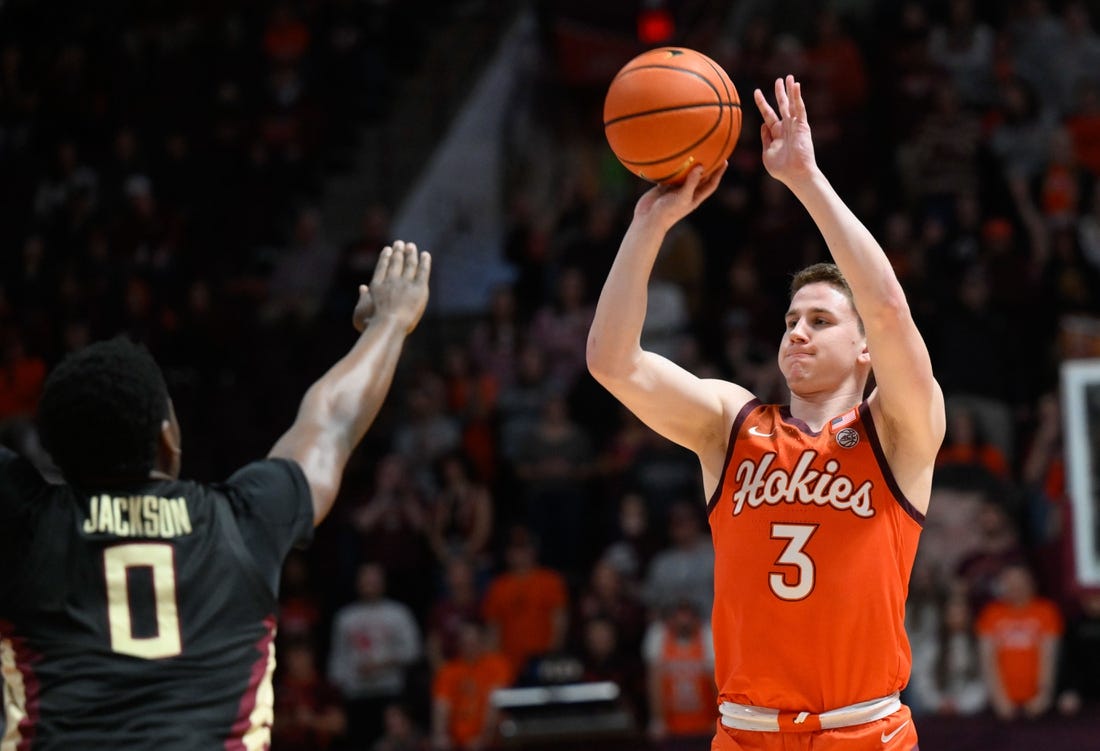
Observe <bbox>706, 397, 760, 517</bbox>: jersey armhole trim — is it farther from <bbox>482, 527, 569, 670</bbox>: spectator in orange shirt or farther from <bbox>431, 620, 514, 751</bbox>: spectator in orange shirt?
<bbox>482, 527, 569, 670</bbox>: spectator in orange shirt

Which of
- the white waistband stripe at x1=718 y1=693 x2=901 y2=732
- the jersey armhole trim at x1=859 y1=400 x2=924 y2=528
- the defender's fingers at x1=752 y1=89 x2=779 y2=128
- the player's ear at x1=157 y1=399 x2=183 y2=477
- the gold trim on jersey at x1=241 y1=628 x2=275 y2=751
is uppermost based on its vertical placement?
the defender's fingers at x1=752 y1=89 x2=779 y2=128

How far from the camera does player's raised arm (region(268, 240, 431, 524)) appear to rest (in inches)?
147

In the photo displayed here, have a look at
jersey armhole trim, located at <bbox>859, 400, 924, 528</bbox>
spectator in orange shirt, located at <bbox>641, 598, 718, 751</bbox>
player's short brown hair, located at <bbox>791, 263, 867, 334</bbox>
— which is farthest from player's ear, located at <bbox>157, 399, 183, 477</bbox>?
spectator in orange shirt, located at <bbox>641, 598, 718, 751</bbox>

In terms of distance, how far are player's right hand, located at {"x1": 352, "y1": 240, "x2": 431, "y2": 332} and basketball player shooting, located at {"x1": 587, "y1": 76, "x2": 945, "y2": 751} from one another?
0.59 meters

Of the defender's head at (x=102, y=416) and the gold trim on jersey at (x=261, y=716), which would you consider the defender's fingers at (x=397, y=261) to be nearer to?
the defender's head at (x=102, y=416)

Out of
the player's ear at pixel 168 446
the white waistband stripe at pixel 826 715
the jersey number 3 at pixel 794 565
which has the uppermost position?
the player's ear at pixel 168 446

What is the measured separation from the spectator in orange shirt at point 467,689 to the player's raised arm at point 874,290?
659 centimetres

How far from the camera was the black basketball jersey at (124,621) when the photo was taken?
324 centimetres

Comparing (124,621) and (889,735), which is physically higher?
(124,621)

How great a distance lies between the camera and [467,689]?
10844mm

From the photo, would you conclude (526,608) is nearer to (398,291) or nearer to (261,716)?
(398,291)

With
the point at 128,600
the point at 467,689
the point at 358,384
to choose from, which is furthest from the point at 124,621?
the point at 467,689

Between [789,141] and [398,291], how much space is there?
3.85ft

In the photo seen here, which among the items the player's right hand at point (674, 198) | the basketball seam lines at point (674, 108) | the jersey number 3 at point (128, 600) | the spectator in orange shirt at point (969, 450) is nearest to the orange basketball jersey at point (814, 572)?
the player's right hand at point (674, 198)
